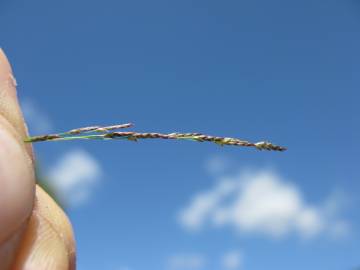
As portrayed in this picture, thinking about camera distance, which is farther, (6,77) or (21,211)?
(6,77)

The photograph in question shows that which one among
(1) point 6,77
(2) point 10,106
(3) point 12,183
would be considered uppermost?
(1) point 6,77

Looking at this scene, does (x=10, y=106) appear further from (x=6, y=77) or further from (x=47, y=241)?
(x=47, y=241)

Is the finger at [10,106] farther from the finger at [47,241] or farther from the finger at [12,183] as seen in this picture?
the finger at [47,241]

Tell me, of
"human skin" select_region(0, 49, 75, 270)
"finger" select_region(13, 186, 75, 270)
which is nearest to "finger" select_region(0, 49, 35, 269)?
"human skin" select_region(0, 49, 75, 270)

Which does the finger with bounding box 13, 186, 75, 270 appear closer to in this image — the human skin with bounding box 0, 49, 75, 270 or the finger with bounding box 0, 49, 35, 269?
the human skin with bounding box 0, 49, 75, 270

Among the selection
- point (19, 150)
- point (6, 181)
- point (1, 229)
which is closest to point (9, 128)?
point (19, 150)

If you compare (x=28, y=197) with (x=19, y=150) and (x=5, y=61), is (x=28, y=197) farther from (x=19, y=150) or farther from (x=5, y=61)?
(x=5, y=61)

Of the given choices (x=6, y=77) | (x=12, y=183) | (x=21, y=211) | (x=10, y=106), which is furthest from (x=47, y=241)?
(x=6, y=77)

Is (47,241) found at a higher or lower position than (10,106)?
lower

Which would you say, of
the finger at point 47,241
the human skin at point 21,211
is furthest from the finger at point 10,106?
the finger at point 47,241
